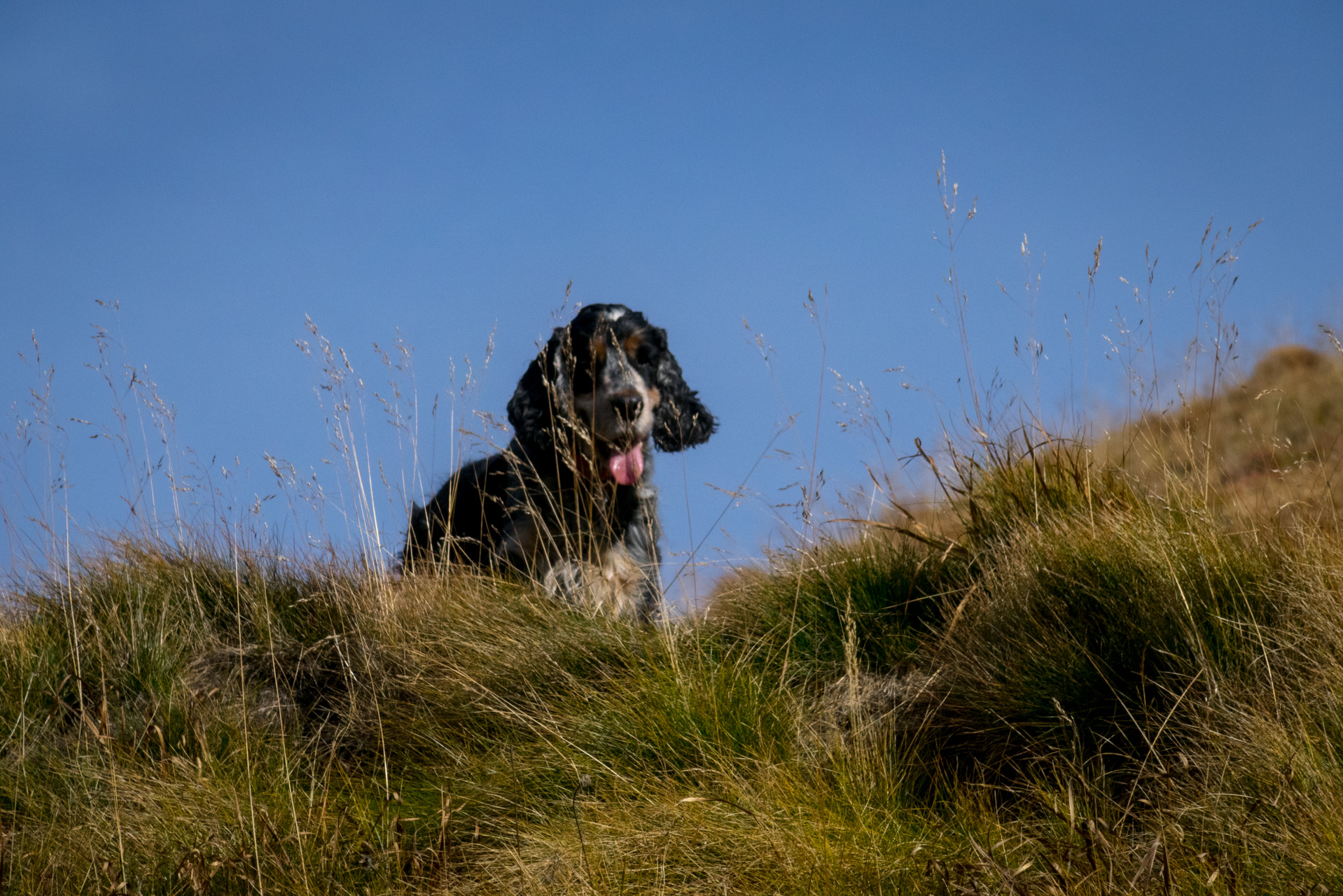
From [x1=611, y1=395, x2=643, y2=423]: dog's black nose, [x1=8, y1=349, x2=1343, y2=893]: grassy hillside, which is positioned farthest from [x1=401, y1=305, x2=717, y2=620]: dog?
[x1=8, y1=349, x2=1343, y2=893]: grassy hillside

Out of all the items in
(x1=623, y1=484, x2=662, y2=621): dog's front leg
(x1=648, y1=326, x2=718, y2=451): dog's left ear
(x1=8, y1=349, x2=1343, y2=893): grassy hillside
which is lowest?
(x1=8, y1=349, x2=1343, y2=893): grassy hillside

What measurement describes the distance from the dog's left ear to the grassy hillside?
4.34ft

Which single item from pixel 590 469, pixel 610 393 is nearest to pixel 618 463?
pixel 590 469

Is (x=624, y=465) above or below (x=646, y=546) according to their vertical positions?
above

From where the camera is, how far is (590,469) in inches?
197

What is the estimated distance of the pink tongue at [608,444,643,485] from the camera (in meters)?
5.15

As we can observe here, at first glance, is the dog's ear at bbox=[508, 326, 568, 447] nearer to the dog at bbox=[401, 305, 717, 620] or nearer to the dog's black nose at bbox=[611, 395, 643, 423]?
the dog at bbox=[401, 305, 717, 620]

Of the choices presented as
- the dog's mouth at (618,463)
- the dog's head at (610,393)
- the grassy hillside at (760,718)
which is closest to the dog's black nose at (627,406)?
the dog's head at (610,393)

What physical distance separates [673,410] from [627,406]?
2.35 ft

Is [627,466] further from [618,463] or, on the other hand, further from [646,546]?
[646,546]

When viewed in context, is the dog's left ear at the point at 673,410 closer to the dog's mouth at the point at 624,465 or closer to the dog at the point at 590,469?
the dog at the point at 590,469

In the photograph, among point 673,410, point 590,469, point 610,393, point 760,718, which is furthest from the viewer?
point 673,410

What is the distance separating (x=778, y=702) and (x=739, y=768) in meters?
0.32

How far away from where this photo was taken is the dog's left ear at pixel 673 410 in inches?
223
